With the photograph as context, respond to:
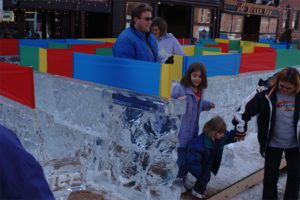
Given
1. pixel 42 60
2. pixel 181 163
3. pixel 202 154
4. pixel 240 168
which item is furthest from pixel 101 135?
pixel 240 168

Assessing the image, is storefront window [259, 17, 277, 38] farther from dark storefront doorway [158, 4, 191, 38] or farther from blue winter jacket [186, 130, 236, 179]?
blue winter jacket [186, 130, 236, 179]

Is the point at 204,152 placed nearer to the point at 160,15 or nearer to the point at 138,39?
the point at 138,39

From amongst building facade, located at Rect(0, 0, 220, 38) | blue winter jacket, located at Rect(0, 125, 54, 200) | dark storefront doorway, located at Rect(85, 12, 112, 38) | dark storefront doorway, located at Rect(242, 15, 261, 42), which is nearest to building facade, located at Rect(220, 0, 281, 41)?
dark storefront doorway, located at Rect(242, 15, 261, 42)

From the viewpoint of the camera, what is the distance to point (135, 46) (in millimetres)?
3926

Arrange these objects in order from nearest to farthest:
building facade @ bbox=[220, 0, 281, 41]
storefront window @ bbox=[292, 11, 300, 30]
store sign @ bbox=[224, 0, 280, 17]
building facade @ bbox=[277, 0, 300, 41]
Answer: store sign @ bbox=[224, 0, 280, 17]
building facade @ bbox=[220, 0, 281, 41]
building facade @ bbox=[277, 0, 300, 41]
storefront window @ bbox=[292, 11, 300, 30]

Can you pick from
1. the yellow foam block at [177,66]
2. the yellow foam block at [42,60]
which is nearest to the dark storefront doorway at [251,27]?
the yellow foam block at [177,66]

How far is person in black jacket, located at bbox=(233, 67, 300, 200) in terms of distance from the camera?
350 centimetres

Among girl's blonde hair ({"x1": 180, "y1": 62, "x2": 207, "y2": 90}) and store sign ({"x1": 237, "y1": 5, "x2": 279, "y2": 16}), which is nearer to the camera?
girl's blonde hair ({"x1": 180, "y1": 62, "x2": 207, "y2": 90})

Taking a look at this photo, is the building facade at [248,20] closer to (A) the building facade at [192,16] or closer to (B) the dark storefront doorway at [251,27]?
(B) the dark storefront doorway at [251,27]

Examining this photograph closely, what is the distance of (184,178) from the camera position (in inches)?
155

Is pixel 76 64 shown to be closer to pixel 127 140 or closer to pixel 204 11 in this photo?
pixel 127 140

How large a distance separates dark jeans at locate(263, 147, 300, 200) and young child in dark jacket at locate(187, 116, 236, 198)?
1.63 feet

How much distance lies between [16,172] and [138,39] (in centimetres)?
294

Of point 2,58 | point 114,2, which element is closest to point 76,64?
point 2,58
